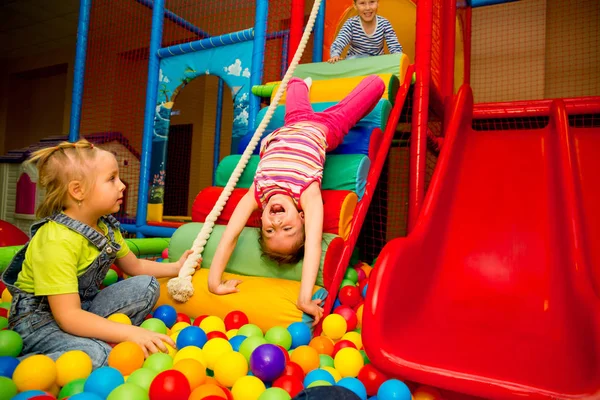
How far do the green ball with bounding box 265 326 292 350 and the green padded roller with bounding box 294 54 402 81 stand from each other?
1.79 meters

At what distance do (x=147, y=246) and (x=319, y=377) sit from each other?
1634 millimetres

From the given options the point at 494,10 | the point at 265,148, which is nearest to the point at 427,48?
the point at 265,148

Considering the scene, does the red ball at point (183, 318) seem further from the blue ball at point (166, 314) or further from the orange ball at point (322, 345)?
the orange ball at point (322, 345)

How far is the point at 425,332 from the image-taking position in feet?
4.56

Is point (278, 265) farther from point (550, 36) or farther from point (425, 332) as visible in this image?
point (550, 36)

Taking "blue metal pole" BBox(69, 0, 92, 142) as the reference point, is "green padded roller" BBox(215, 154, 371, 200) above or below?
below

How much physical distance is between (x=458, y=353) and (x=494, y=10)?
4227mm

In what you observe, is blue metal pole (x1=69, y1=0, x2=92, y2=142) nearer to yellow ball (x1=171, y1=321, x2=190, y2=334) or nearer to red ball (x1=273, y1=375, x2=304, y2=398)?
yellow ball (x1=171, y1=321, x2=190, y2=334)

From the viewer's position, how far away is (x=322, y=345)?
55.6 inches

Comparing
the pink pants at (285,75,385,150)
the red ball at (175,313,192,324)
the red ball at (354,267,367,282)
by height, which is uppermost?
the pink pants at (285,75,385,150)

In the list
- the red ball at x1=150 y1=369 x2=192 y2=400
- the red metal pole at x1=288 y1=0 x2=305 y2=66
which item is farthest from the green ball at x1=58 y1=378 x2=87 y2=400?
the red metal pole at x1=288 y1=0 x2=305 y2=66

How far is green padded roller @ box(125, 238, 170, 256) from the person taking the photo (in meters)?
2.38

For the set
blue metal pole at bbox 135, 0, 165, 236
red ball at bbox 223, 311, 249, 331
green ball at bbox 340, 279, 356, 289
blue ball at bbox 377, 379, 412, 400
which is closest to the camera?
blue ball at bbox 377, 379, 412, 400

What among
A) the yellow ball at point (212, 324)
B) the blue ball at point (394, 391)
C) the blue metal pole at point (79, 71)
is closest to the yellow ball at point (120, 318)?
the yellow ball at point (212, 324)
